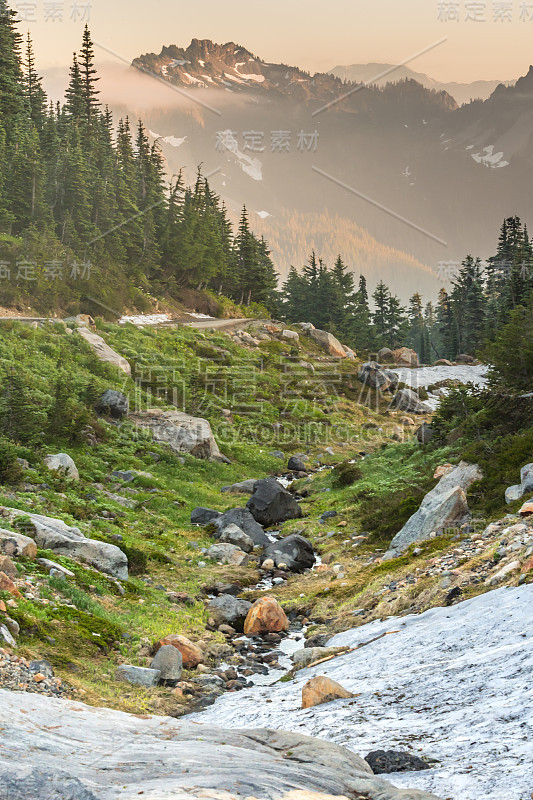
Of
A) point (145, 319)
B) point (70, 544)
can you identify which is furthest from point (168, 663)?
point (145, 319)

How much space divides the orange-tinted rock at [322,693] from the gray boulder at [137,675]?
3.00 meters

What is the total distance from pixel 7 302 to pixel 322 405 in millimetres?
22314

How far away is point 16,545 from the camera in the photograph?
1135 cm

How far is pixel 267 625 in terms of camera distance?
1248 cm

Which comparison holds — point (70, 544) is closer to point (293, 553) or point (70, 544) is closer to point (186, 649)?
point (186, 649)

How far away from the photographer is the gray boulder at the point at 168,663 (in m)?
9.83

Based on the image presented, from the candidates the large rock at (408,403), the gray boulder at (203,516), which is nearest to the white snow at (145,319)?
the large rock at (408,403)

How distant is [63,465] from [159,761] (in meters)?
15.6

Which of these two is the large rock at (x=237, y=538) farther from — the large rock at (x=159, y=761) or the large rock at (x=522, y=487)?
the large rock at (x=159, y=761)

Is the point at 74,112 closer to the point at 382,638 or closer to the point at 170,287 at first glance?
the point at 170,287

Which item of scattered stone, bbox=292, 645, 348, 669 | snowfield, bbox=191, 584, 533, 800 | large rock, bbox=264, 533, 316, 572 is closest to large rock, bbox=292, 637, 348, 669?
scattered stone, bbox=292, 645, 348, 669

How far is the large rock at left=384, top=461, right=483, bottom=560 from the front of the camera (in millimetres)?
13797

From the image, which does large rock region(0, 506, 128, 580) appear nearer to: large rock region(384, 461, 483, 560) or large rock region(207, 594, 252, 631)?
large rock region(207, 594, 252, 631)

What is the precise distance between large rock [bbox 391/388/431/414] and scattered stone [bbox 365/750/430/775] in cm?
4419
